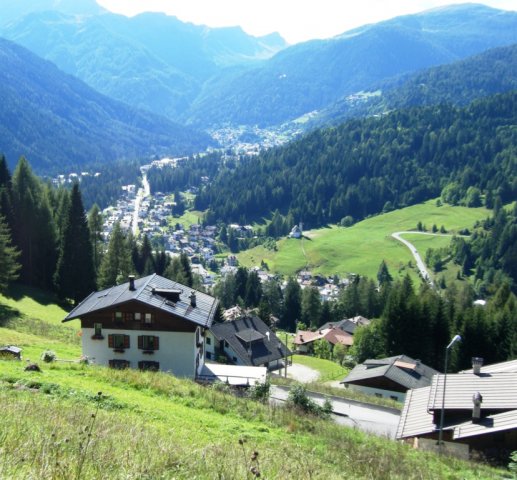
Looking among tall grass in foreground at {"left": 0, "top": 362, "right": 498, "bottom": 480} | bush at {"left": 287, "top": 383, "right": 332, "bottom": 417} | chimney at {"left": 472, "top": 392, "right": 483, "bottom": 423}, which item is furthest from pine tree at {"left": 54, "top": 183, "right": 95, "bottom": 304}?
chimney at {"left": 472, "top": 392, "right": 483, "bottom": 423}

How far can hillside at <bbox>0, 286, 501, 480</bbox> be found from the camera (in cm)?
745

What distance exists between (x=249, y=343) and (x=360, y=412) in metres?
32.1

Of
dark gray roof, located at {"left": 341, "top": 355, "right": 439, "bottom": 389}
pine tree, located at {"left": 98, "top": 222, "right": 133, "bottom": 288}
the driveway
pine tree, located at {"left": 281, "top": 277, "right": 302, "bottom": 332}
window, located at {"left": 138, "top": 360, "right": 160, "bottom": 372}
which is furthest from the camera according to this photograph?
pine tree, located at {"left": 281, "top": 277, "right": 302, "bottom": 332}

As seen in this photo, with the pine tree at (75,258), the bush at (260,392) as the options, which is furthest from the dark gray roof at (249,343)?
the bush at (260,392)

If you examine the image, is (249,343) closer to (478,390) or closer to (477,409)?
(478,390)

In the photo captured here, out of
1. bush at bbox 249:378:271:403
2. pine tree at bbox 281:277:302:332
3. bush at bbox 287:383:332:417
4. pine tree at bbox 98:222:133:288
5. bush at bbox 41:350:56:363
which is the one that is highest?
bush at bbox 41:350:56:363

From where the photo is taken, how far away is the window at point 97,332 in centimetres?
3891

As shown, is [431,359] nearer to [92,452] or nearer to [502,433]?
[502,433]

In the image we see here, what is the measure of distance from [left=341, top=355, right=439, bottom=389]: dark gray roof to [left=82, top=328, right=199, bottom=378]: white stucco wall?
2635 cm

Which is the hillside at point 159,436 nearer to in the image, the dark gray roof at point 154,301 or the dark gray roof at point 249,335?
the dark gray roof at point 154,301

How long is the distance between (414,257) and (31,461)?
19562 cm

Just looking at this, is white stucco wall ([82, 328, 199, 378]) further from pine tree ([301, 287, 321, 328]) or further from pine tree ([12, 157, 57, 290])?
pine tree ([301, 287, 321, 328])

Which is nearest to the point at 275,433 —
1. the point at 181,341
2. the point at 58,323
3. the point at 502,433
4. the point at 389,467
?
the point at 389,467

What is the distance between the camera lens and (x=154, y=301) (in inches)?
1539
